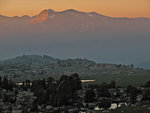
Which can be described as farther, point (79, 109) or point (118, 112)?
point (79, 109)

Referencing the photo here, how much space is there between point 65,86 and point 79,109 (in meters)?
15.4

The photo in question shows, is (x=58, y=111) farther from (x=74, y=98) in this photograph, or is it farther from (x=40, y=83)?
(x=40, y=83)

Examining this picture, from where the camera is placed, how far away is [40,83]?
422 feet

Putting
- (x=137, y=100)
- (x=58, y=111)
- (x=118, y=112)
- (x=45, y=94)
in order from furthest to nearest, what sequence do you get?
1. (x=45, y=94)
2. (x=137, y=100)
3. (x=58, y=111)
4. (x=118, y=112)

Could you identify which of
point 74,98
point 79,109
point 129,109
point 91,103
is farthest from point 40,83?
point 129,109

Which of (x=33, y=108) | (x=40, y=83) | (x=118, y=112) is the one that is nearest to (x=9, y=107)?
(x=33, y=108)

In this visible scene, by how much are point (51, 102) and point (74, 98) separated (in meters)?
9.34

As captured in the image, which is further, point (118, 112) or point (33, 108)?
point (33, 108)

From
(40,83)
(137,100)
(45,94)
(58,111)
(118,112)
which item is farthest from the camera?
(40,83)

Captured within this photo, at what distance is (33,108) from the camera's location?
79.9 meters

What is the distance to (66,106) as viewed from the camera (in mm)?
85438

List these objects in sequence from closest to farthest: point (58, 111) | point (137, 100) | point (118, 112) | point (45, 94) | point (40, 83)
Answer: point (118, 112), point (58, 111), point (137, 100), point (45, 94), point (40, 83)

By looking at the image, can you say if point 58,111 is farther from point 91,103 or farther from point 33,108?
point 91,103

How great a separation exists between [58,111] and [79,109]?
4362 millimetres
